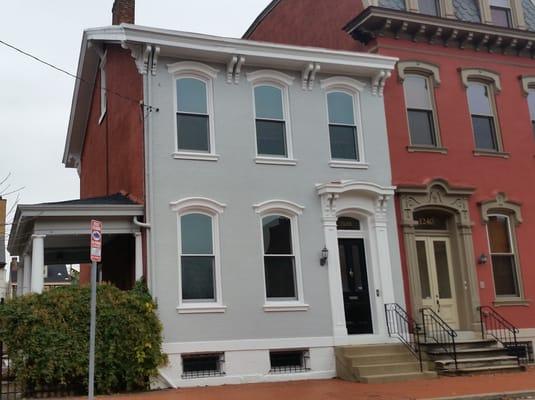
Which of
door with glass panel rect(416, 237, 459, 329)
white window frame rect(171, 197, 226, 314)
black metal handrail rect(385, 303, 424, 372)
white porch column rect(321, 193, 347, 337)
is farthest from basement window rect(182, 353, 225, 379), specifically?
door with glass panel rect(416, 237, 459, 329)

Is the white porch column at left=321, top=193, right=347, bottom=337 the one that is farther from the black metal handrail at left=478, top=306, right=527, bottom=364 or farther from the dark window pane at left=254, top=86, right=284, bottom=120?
the black metal handrail at left=478, top=306, right=527, bottom=364

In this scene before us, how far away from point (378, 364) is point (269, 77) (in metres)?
6.83

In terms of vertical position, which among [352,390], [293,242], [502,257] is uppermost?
[293,242]

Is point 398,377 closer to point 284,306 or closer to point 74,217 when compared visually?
point 284,306

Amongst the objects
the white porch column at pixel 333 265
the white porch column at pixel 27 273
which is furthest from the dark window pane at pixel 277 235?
the white porch column at pixel 27 273

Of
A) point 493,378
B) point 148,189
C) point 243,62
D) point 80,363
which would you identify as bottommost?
point 493,378

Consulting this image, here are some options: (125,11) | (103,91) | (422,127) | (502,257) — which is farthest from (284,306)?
(125,11)

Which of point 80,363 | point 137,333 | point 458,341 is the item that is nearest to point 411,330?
point 458,341

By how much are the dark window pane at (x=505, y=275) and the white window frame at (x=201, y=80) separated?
7.88 metres

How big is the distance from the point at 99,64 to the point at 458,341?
1197cm

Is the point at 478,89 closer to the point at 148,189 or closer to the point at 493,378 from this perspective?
the point at 493,378

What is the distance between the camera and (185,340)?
13.1 meters

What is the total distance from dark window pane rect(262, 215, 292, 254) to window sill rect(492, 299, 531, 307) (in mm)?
5658

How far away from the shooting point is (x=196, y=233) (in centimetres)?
1384
